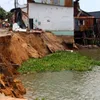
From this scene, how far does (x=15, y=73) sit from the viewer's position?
20750 millimetres

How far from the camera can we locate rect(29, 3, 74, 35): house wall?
128ft

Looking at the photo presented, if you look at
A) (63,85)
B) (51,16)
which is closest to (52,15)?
(51,16)

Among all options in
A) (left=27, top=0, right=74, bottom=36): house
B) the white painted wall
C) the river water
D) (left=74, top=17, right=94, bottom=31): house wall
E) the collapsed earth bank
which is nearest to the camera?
the collapsed earth bank

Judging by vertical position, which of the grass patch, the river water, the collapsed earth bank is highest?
the collapsed earth bank

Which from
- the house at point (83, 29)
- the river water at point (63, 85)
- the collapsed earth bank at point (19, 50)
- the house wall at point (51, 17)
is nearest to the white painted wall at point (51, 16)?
the house wall at point (51, 17)

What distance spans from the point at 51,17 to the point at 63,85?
76.1 ft

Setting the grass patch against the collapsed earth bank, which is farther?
the grass patch

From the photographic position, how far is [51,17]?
1588 inches

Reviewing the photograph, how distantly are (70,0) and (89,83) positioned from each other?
24.6 metres

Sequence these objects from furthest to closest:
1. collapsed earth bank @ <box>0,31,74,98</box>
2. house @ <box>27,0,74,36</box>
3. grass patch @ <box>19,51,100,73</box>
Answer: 1. house @ <box>27,0,74,36</box>
2. grass patch @ <box>19,51,100,73</box>
3. collapsed earth bank @ <box>0,31,74,98</box>

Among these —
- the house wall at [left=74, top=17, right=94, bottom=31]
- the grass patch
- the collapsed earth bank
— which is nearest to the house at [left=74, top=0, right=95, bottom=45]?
the house wall at [left=74, top=17, right=94, bottom=31]

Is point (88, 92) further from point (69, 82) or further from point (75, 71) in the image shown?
point (75, 71)

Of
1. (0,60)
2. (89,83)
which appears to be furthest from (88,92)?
(0,60)

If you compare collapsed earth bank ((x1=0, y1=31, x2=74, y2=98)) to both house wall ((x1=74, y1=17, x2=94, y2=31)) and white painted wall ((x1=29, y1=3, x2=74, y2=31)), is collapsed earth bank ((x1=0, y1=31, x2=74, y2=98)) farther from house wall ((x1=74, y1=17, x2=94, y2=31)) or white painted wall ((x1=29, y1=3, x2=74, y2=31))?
house wall ((x1=74, y1=17, x2=94, y2=31))
